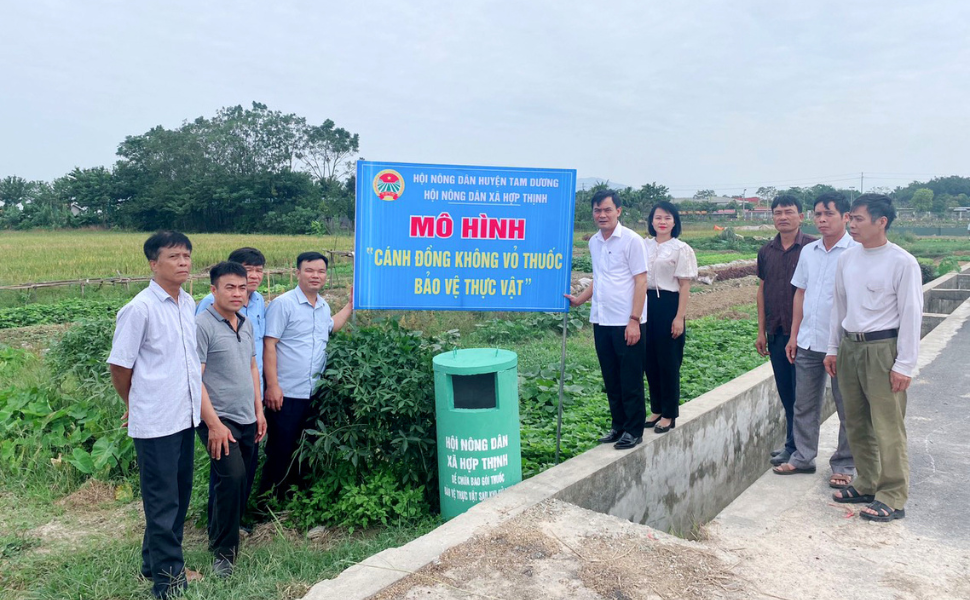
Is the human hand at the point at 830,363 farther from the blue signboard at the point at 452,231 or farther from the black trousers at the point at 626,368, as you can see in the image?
the blue signboard at the point at 452,231

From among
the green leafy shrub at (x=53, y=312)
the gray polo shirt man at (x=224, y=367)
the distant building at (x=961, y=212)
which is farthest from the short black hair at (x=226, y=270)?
the distant building at (x=961, y=212)

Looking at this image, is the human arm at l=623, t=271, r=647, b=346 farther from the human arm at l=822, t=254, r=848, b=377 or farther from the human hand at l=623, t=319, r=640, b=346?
the human arm at l=822, t=254, r=848, b=377

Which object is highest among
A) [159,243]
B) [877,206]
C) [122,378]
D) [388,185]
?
[388,185]

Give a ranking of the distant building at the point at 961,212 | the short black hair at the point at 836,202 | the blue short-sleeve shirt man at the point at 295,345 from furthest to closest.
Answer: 1. the distant building at the point at 961,212
2. the short black hair at the point at 836,202
3. the blue short-sleeve shirt man at the point at 295,345

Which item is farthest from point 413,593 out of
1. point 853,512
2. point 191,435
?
point 853,512

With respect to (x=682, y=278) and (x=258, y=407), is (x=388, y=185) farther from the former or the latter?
(x=682, y=278)

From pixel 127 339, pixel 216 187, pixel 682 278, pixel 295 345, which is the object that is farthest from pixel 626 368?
pixel 216 187

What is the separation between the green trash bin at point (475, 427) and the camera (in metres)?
3.80

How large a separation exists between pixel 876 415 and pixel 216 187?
156 feet

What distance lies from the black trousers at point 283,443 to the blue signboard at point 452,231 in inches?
28.7

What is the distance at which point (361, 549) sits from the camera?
371 cm

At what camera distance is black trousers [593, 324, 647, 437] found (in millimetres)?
4184

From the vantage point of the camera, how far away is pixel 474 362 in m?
3.83

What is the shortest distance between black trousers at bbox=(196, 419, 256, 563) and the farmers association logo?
1530mm
